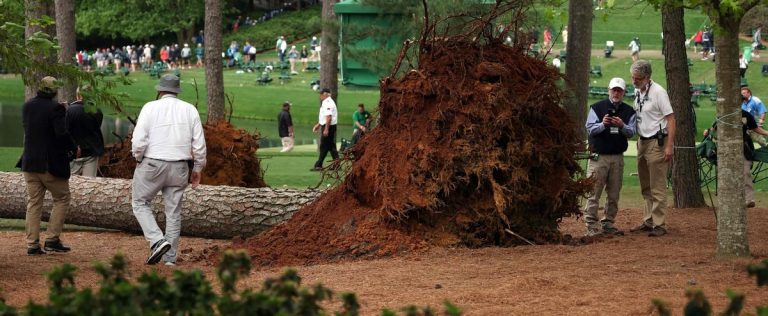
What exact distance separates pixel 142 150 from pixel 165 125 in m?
0.30

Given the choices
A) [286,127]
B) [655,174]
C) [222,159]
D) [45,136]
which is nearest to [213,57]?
[286,127]

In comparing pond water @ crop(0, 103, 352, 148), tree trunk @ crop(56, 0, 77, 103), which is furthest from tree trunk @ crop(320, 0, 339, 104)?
tree trunk @ crop(56, 0, 77, 103)

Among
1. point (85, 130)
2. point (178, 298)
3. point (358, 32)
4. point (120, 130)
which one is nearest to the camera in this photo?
point (178, 298)

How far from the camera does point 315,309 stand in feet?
15.8

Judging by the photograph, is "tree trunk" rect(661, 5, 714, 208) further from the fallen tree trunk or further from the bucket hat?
the bucket hat

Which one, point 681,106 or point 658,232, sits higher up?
point 681,106

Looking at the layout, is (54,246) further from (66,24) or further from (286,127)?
(286,127)

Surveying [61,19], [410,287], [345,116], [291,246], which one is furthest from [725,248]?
[345,116]

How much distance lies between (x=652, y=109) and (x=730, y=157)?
2.53m

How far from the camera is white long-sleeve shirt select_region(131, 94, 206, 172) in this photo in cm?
1098

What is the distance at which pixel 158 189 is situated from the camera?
1116 cm

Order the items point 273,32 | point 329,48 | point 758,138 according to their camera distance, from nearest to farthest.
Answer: point 758,138 < point 329,48 < point 273,32

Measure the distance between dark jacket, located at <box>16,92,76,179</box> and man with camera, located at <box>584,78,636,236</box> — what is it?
5.28 meters

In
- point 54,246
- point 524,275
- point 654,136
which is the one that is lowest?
point 54,246
